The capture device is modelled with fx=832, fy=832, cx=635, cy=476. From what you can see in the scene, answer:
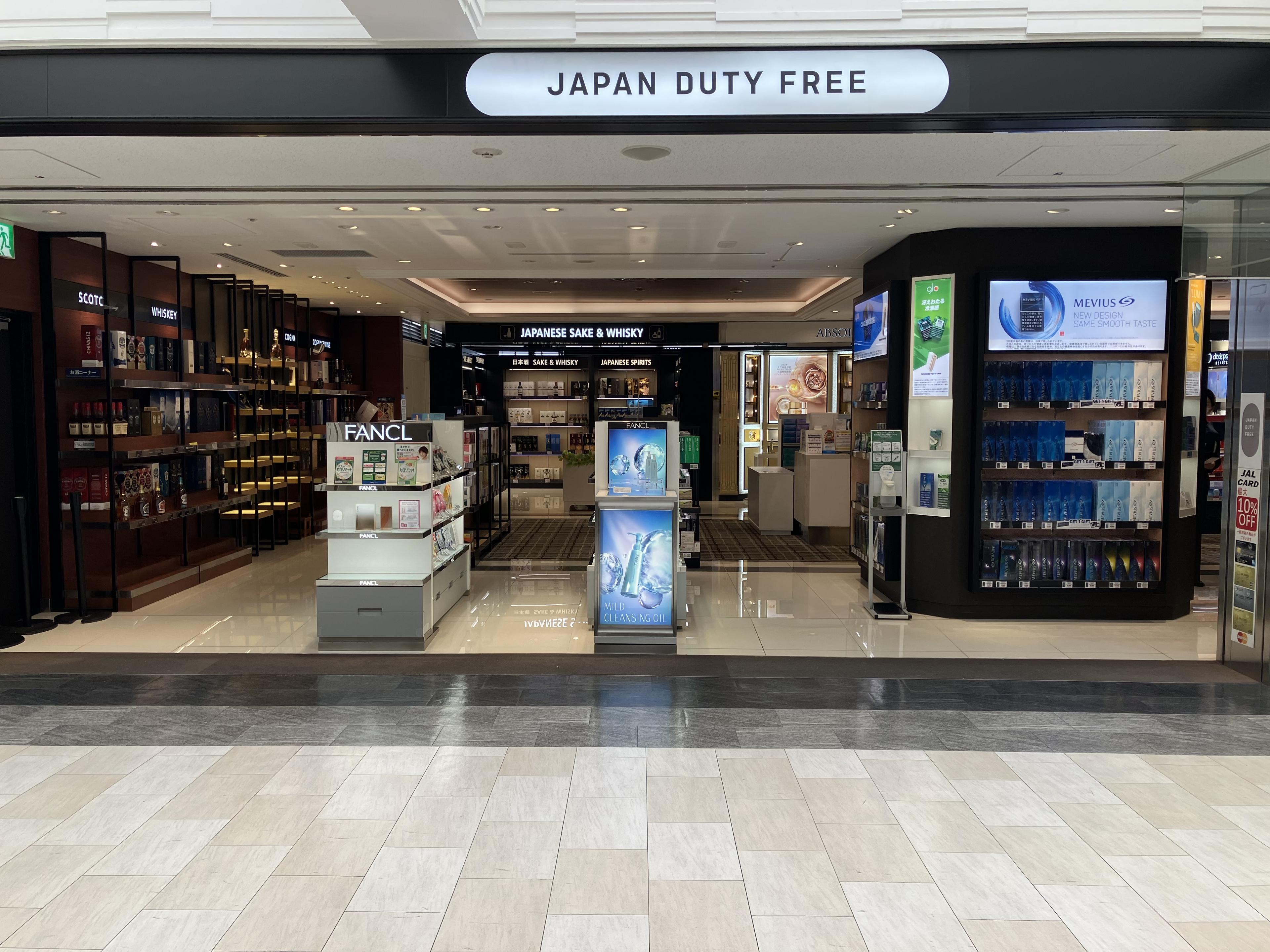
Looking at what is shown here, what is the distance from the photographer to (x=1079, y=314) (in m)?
6.58

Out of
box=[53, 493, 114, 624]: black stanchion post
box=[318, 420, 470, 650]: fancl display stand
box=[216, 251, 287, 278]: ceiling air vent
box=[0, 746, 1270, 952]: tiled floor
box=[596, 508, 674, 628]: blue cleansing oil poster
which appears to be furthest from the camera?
box=[216, 251, 287, 278]: ceiling air vent

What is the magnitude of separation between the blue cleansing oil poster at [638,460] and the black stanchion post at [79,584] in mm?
4274

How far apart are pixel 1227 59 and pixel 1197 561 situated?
17.1 feet

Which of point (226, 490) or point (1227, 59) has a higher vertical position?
point (1227, 59)

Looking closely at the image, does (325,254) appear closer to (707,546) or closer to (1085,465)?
(707,546)

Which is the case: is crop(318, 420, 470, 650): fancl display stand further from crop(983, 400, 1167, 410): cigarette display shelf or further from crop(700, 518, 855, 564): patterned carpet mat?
crop(983, 400, 1167, 410): cigarette display shelf

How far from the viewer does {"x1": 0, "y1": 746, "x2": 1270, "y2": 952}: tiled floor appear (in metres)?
2.53

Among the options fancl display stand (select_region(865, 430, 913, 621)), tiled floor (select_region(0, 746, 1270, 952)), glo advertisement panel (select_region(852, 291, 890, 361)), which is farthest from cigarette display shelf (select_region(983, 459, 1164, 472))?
Result: tiled floor (select_region(0, 746, 1270, 952))

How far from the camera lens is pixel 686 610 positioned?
6750 millimetres

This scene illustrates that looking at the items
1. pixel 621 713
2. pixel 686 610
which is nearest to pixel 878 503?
pixel 686 610

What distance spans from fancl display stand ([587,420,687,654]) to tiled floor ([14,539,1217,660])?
0.91 ft

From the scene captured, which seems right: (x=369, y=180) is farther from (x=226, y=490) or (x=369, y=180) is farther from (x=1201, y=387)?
(x=1201, y=387)

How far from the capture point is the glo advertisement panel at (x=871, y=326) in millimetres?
7273

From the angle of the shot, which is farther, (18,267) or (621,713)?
(18,267)
